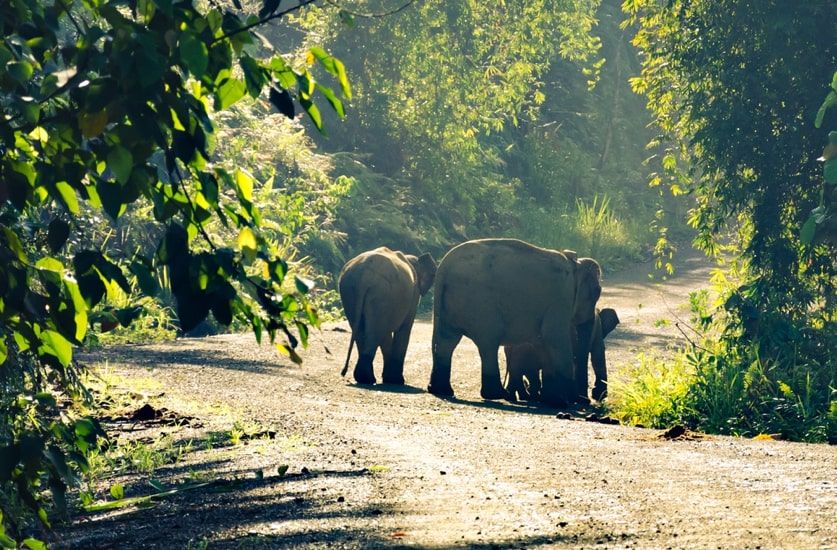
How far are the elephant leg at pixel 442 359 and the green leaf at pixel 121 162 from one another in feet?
34.3

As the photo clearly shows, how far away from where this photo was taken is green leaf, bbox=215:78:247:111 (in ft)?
12.8

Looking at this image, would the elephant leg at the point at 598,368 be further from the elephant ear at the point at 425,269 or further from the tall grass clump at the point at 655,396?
the elephant ear at the point at 425,269

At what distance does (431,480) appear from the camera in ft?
23.6

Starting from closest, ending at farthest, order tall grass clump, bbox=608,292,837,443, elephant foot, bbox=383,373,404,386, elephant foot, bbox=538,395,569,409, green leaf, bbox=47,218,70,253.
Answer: green leaf, bbox=47,218,70,253 < tall grass clump, bbox=608,292,837,443 < elephant foot, bbox=538,395,569,409 < elephant foot, bbox=383,373,404,386

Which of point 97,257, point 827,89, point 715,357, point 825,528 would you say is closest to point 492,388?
point 715,357

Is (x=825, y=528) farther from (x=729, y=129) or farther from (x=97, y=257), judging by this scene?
(x=729, y=129)

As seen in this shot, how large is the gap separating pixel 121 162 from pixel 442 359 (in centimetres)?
1070

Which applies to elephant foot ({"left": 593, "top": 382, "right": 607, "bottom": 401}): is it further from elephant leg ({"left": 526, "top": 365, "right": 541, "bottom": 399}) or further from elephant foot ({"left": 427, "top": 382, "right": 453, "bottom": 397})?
elephant foot ({"left": 427, "top": 382, "right": 453, "bottom": 397})

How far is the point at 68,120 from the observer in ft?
13.2

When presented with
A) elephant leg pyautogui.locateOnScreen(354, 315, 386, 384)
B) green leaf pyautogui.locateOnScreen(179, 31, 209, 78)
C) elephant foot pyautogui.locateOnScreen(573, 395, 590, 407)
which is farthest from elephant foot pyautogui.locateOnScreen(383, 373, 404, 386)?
green leaf pyautogui.locateOnScreen(179, 31, 209, 78)

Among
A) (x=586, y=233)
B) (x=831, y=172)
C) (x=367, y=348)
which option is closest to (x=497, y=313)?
(x=367, y=348)

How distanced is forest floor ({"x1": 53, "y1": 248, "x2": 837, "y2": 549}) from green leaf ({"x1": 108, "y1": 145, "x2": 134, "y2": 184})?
2257 millimetres

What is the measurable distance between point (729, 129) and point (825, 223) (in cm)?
Answer: 213

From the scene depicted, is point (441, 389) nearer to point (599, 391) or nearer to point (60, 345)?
point (599, 391)
